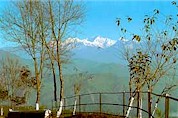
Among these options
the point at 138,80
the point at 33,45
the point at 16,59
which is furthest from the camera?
the point at 16,59

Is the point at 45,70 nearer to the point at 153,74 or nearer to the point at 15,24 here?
the point at 15,24

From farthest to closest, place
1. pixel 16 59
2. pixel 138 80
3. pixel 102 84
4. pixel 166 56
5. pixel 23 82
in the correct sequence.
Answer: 1. pixel 102 84
2. pixel 16 59
3. pixel 23 82
4. pixel 138 80
5. pixel 166 56

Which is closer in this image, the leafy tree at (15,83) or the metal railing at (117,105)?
the metal railing at (117,105)

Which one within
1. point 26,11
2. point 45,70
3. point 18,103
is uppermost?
point 26,11

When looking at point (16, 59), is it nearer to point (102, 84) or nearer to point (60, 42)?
point (60, 42)

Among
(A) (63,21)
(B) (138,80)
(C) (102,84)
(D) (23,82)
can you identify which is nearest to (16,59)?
(D) (23,82)

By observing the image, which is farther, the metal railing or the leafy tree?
the leafy tree

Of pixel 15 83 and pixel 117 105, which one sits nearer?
pixel 117 105

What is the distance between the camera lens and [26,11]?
34094mm

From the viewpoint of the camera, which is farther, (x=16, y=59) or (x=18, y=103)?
(x=16, y=59)

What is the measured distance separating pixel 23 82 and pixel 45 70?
10822 mm

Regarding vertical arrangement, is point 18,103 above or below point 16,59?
below

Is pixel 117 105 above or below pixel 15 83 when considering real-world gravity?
below

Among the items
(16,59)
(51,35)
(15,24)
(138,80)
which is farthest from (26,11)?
(16,59)
